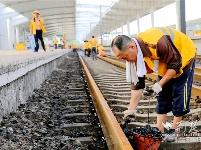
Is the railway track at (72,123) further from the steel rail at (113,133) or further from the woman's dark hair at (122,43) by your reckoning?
the woman's dark hair at (122,43)

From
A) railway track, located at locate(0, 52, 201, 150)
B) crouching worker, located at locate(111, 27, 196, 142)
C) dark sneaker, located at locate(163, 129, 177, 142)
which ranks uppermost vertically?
crouching worker, located at locate(111, 27, 196, 142)

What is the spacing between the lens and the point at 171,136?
3033 mm

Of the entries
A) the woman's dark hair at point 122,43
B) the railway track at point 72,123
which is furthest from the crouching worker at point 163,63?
the railway track at point 72,123

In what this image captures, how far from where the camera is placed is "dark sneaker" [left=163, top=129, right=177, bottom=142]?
3014 millimetres

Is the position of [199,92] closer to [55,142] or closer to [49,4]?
[55,142]

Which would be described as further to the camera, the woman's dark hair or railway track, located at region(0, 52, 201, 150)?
railway track, located at region(0, 52, 201, 150)

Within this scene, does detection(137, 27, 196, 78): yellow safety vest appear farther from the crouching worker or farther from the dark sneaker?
the dark sneaker

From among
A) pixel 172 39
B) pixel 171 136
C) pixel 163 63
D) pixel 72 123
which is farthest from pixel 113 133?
pixel 72 123

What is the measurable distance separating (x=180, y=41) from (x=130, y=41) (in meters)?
0.56

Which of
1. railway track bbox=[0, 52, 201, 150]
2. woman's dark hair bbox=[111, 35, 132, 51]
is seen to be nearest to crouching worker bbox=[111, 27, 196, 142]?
woman's dark hair bbox=[111, 35, 132, 51]

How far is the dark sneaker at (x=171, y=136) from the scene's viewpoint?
301cm

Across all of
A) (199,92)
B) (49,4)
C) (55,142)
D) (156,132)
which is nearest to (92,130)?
(55,142)

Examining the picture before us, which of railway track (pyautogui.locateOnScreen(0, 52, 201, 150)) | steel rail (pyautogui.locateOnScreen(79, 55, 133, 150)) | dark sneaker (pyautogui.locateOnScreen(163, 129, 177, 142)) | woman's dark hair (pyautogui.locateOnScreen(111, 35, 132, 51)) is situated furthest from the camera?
railway track (pyautogui.locateOnScreen(0, 52, 201, 150))

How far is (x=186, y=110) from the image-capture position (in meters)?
3.01
